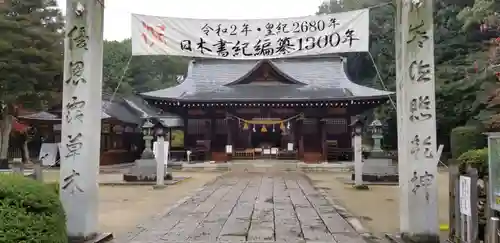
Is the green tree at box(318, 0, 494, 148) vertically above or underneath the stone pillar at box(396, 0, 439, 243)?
above

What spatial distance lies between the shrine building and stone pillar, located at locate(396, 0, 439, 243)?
1801cm

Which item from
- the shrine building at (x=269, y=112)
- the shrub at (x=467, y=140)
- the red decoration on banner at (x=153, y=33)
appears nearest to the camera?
the red decoration on banner at (x=153, y=33)

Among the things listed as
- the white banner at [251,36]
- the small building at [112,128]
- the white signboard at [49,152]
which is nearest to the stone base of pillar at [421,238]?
the white banner at [251,36]

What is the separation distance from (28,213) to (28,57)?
19.6 metres

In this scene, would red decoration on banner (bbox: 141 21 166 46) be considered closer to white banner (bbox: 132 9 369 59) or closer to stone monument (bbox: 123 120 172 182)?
white banner (bbox: 132 9 369 59)

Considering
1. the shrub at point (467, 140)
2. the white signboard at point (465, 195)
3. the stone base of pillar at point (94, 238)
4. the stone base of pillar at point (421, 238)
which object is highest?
the shrub at point (467, 140)

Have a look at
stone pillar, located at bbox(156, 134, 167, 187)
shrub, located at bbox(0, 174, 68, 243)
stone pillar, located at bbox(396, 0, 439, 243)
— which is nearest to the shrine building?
stone pillar, located at bbox(156, 134, 167, 187)

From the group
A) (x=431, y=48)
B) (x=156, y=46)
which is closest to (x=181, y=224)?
(x=156, y=46)

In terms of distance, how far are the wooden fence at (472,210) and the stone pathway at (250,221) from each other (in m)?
1.38

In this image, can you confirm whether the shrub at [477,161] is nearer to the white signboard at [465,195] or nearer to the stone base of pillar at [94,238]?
the white signboard at [465,195]

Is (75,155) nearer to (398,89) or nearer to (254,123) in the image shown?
(398,89)

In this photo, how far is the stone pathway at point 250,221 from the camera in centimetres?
610

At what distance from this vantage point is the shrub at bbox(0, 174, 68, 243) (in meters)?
3.61

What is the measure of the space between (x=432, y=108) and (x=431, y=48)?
771mm
